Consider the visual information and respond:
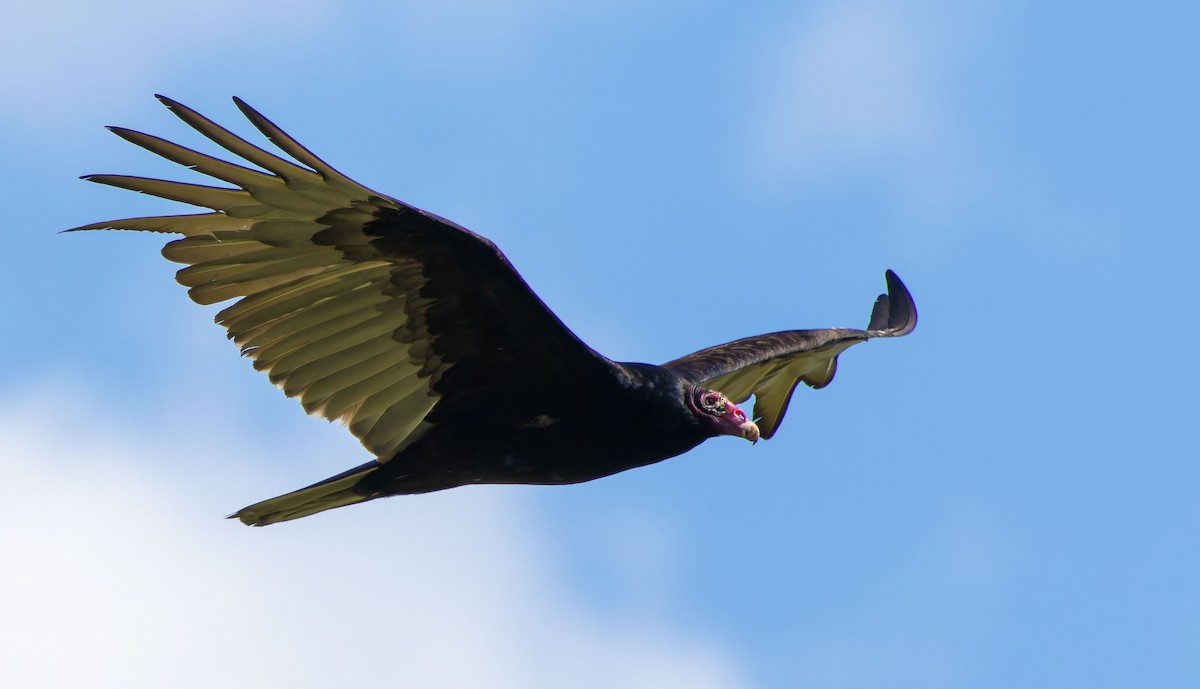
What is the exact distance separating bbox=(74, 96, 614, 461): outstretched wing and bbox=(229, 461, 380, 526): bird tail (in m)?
0.15

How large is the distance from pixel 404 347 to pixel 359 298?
0.29 metres

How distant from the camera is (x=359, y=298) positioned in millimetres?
6688

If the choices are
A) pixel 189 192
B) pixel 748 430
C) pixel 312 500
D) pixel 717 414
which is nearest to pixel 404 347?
pixel 312 500

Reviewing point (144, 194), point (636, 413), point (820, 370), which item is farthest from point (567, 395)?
point (820, 370)

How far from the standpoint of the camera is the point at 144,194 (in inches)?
240

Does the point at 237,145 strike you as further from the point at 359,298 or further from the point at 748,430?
the point at 748,430

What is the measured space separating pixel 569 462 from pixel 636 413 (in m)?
0.36

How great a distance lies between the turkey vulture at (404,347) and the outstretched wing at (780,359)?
3.90ft

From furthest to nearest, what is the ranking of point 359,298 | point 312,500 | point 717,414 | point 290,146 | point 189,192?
point 717,414, point 312,500, point 359,298, point 189,192, point 290,146

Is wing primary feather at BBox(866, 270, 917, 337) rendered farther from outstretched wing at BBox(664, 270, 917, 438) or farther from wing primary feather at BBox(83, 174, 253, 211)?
wing primary feather at BBox(83, 174, 253, 211)

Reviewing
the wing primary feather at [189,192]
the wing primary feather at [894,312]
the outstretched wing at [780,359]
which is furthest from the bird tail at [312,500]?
the wing primary feather at [894,312]

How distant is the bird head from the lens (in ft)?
23.4

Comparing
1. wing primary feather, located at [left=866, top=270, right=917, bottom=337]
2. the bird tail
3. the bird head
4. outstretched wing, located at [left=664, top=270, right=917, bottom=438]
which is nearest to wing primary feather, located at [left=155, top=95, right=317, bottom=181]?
the bird tail

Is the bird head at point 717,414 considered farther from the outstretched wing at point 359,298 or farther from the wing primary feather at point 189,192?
the wing primary feather at point 189,192
